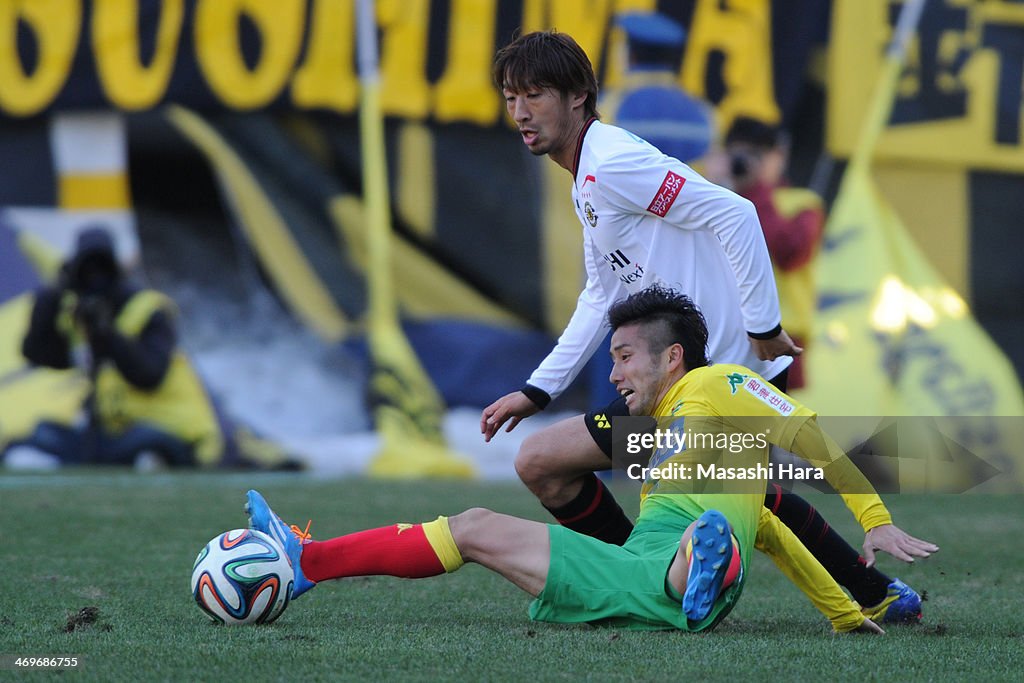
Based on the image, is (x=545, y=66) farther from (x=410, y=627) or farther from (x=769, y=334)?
(x=410, y=627)

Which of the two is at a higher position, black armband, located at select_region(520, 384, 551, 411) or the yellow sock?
black armband, located at select_region(520, 384, 551, 411)

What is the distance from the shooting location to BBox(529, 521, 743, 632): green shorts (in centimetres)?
335

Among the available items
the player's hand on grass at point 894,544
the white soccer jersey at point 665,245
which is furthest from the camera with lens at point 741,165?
the player's hand on grass at point 894,544

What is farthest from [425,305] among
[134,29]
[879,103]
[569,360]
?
[569,360]

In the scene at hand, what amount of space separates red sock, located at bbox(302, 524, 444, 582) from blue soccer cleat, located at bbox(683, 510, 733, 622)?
63cm

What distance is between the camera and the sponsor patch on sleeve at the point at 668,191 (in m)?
3.68

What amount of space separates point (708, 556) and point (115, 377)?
6.79 m

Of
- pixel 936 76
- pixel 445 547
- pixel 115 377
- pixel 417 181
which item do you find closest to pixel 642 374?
pixel 445 547

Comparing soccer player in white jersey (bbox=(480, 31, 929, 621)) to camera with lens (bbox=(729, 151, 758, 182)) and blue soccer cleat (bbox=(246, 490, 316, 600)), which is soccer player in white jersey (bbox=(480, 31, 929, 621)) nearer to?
blue soccer cleat (bbox=(246, 490, 316, 600))

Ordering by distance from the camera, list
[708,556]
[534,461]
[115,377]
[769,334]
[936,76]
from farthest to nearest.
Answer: [936,76] → [115,377] → [534,461] → [769,334] → [708,556]

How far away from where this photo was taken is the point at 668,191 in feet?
12.1

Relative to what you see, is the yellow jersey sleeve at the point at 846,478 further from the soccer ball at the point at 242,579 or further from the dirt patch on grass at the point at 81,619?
the dirt patch on grass at the point at 81,619

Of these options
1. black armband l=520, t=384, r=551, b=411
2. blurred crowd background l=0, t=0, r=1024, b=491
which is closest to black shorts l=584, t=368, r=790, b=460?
black armband l=520, t=384, r=551, b=411

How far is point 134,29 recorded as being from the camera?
9.55 m
